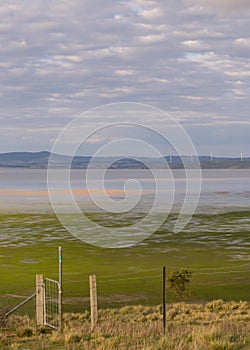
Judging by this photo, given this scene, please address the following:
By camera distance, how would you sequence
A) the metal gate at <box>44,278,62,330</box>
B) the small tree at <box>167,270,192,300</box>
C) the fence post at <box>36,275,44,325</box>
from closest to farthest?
1. the fence post at <box>36,275,44,325</box>
2. the metal gate at <box>44,278,62,330</box>
3. the small tree at <box>167,270,192,300</box>

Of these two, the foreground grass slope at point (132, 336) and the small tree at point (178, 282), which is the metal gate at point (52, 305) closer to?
the foreground grass slope at point (132, 336)

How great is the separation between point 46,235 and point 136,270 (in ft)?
51.9

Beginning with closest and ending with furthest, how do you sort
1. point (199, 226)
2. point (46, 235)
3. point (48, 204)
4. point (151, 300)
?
point (151, 300) → point (46, 235) → point (199, 226) → point (48, 204)

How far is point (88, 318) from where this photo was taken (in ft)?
54.7

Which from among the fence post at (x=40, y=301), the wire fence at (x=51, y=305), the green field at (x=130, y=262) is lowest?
the green field at (x=130, y=262)

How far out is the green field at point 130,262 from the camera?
76.4ft

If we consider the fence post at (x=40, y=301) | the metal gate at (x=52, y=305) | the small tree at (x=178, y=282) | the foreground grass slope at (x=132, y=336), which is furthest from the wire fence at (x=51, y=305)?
the small tree at (x=178, y=282)

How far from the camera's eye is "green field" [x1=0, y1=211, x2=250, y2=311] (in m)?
23.3

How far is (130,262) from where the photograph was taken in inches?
1249

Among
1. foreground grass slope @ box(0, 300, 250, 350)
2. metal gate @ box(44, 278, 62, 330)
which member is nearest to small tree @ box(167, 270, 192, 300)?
metal gate @ box(44, 278, 62, 330)

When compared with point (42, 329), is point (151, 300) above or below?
below

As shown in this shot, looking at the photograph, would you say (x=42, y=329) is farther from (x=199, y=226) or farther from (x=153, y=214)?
(x=153, y=214)

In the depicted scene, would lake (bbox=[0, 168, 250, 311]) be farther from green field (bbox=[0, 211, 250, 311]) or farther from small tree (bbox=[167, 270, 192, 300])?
small tree (bbox=[167, 270, 192, 300])

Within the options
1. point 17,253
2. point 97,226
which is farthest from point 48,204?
point 17,253
